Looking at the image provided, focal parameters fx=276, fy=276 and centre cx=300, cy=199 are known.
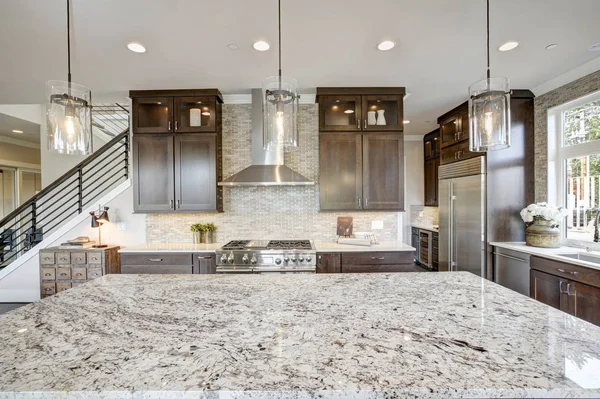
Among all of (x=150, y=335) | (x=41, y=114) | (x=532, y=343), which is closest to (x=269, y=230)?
(x=150, y=335)

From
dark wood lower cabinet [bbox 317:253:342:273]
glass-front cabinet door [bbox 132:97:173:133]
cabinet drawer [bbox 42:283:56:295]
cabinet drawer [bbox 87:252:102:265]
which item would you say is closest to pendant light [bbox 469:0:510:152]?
dark wood lower cabinet [bbox 317:253:342:273]

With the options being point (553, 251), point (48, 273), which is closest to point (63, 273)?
point (48, 273)

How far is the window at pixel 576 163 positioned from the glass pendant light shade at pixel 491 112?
8.25 ft

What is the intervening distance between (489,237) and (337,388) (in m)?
3.79

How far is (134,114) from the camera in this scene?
11.6 ft

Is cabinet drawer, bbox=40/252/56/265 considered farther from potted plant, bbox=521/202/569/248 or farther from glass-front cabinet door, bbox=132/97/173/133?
potted plant, bbox=521/202/569/248

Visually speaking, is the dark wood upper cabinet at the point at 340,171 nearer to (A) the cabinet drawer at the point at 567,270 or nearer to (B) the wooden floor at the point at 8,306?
(A) the cabinet drawer at the point at 567,270

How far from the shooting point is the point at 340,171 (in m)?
3.53

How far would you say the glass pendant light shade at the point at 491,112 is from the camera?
146 cm

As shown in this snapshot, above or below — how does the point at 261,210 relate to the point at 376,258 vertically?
above

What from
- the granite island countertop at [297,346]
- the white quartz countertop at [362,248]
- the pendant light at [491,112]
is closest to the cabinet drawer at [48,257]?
the granite island countertop at [297,346]

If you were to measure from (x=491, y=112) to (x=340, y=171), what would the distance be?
6.89ft

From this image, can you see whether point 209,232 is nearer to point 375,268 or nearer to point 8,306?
point 375,268

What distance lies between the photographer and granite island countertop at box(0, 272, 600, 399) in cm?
67
